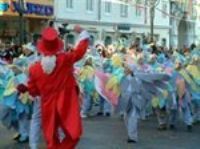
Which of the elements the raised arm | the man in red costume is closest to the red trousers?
the man in red costume

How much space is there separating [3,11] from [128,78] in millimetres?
22119

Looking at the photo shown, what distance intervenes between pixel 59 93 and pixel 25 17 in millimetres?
27745

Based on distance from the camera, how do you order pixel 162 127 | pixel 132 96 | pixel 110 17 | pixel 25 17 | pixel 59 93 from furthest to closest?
pixel 110 17, pixel 25 17, pixel 162 127, pixel 132 96, pixel 59 93

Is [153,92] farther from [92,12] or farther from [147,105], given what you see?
[92,12]

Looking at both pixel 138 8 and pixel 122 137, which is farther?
pixel 138 8

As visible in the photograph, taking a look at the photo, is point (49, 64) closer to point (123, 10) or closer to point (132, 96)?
point (132, 96)

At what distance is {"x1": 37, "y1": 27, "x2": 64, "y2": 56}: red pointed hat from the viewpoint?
30.4ft

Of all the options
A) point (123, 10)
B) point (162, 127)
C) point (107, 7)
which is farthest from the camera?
point (123, 10)

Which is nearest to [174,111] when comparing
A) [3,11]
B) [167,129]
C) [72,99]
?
[167,129]

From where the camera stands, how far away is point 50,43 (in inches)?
367

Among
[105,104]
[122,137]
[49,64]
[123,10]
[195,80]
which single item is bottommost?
[122,137]

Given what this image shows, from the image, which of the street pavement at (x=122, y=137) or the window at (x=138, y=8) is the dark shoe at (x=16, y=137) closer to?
the street pavement at (x=122, y=137)

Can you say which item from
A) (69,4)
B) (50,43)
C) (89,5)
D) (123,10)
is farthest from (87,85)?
(123,10)

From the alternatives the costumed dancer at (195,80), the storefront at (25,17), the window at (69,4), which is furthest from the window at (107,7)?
the costumed dancer at (195,80)
